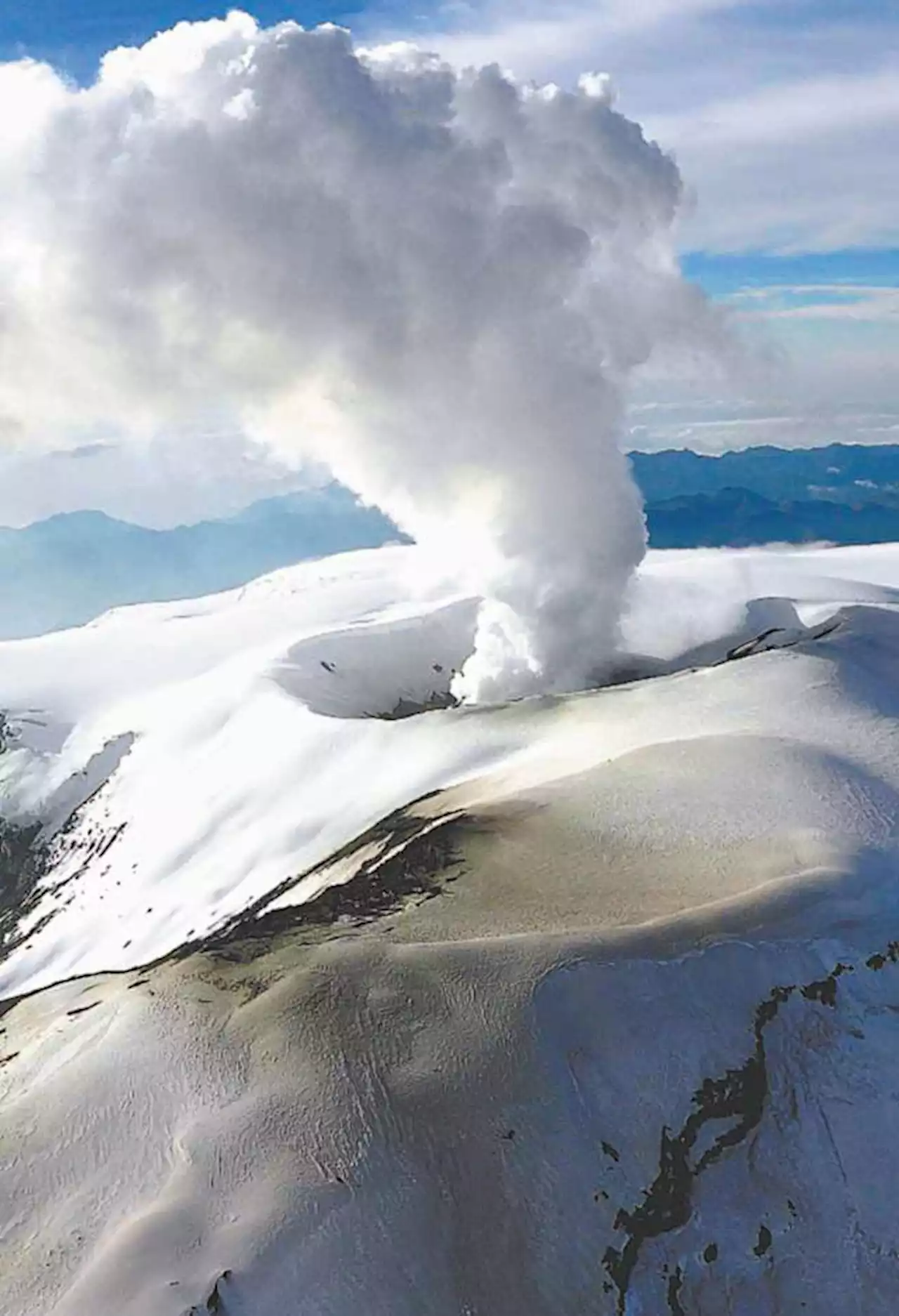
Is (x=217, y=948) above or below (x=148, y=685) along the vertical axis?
above

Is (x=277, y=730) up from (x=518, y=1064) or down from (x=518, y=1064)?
down

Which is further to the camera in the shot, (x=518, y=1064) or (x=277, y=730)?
(x=277, y=730)

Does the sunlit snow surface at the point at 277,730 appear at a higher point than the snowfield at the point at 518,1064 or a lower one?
lower

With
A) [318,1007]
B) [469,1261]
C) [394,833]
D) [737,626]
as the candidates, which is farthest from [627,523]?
[469,1261]

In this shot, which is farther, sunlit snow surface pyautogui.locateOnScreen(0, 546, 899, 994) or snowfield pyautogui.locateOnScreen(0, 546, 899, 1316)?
sunlit snow surface pyautogui.locateOnScreen(0, 546, 899, 994)

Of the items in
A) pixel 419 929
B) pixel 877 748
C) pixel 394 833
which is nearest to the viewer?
pixel 419 929

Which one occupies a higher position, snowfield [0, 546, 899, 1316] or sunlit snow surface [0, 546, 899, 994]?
snowfield [0, 546, 899, 1316]

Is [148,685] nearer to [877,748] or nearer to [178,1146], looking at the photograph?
[877,748]

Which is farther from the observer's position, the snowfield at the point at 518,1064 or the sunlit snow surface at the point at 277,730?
the sunlit snow surface at the point at 277,730
